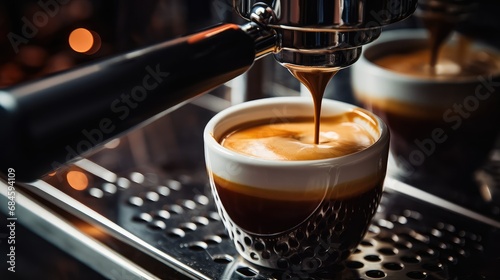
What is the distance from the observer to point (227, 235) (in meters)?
0.56

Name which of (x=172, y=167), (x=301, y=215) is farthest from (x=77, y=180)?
(x=301, y=215)

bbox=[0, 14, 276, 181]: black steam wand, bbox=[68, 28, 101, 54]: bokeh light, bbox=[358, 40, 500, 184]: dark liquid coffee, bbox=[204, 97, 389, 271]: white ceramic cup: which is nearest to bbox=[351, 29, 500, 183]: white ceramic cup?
bbox=[358, 40, 500, 184]: dark liquid coffee

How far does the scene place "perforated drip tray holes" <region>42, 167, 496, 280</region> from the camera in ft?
1.68

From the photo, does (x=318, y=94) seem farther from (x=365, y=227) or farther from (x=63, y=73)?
(x=63, y=73)

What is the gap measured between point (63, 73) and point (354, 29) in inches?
6.9

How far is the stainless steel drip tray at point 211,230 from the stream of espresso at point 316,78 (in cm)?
10

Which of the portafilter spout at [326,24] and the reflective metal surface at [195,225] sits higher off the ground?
the portafilter spout at [326,24]

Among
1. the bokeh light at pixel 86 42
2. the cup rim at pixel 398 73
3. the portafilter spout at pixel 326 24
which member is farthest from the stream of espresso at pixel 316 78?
the bokeh light at pixel 86 42

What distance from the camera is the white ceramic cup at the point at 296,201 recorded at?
467 mm

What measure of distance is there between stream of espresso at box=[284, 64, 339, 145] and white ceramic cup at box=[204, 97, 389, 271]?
0.05 meters

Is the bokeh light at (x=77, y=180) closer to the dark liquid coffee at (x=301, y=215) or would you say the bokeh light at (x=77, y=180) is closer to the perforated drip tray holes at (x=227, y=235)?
the perforated drip tray holes at (x=227, y=235)

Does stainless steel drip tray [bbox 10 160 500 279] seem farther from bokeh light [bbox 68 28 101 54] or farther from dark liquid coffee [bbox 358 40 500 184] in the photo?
bokeh light [bbox 68 28 101 54]

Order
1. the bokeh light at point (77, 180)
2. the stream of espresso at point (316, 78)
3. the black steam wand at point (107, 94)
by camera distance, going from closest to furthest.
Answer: the black steam wand at point (107, 94) → the stream of espresso at point (316, 78) → the bokeh light at point (77, 180)

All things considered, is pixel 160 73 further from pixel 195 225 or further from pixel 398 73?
pixel 398 73
